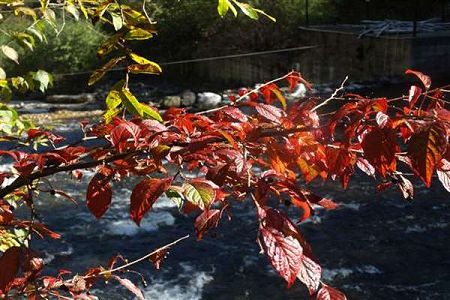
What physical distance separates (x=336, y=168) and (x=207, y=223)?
0.96 ft

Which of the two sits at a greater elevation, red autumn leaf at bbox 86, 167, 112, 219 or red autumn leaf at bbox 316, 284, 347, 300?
red autumn leaf at bbox 86, 167, 112, 219

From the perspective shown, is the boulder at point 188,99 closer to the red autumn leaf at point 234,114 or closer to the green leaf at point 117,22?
the green leaf at point 117,22

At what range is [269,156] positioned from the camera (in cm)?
117

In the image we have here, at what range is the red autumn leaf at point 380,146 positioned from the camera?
89cm

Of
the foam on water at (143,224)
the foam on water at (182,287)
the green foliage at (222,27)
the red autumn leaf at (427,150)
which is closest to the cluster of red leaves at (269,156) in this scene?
the red autumn leaf at (427,150)

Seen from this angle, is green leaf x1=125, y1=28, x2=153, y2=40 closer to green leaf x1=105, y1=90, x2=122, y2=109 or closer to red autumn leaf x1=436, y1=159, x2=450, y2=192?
green leaf x1=105, y1=90, x2=122, y2=109

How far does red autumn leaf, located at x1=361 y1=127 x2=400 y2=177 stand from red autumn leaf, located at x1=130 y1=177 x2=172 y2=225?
316mm

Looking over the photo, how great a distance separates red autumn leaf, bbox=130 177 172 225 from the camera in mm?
903

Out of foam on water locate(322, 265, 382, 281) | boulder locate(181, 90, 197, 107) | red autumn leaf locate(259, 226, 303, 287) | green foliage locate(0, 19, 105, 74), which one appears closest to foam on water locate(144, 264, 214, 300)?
foam on water locate(322, 265, 382, 281)

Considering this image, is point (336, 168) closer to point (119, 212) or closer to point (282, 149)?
point (282, 149)

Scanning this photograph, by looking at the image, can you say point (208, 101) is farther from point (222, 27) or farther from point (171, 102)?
point (222, 27)

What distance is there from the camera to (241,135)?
112 cm

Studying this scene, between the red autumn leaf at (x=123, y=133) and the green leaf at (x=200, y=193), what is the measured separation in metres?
0.16

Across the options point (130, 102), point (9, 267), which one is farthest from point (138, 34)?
point (9, 267)
